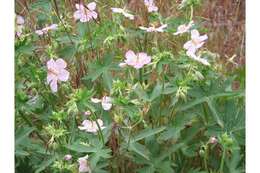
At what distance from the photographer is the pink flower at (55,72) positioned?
5.06 ft

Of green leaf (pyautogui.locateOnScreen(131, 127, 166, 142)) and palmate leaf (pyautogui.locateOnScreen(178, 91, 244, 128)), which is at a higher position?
palmate leaf (pyautogui.locateOnScreen(178, 91, 244, 128))

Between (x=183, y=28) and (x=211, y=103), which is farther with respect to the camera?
(x=183, y=28)

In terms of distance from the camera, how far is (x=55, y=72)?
5.09ft

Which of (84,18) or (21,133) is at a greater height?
(84,18)

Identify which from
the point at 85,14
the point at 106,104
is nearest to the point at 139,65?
the point at 106,104

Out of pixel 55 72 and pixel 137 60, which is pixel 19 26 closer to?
pixel 55 72

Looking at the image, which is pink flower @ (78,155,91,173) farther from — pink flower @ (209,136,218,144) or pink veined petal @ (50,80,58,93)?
pink flower @ (209,136,218,144)

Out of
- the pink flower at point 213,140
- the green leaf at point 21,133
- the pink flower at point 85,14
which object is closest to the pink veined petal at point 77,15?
the pink flower at point 85,14

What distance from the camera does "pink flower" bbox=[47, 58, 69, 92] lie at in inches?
60.7

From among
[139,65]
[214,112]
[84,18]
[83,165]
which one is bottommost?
[83,165]

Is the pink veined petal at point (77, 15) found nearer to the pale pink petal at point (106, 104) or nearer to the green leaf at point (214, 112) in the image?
the pale pink petal at point (106, 104)

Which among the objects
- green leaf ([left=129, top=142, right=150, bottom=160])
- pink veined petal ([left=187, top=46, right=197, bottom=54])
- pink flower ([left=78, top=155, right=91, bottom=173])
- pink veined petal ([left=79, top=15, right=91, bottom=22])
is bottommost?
pink flower ([left=78, top=155, right=91, bottom=173])

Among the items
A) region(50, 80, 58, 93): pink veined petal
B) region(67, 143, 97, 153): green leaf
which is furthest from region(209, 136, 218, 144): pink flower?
region(50, 80, 58, 93): pink veined petal

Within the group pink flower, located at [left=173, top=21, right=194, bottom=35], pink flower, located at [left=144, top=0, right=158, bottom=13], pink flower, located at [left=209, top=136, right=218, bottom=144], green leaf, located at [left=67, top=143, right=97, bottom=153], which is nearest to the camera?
green leaf, located at [left=67, top=143, right=97, bottom=153]
